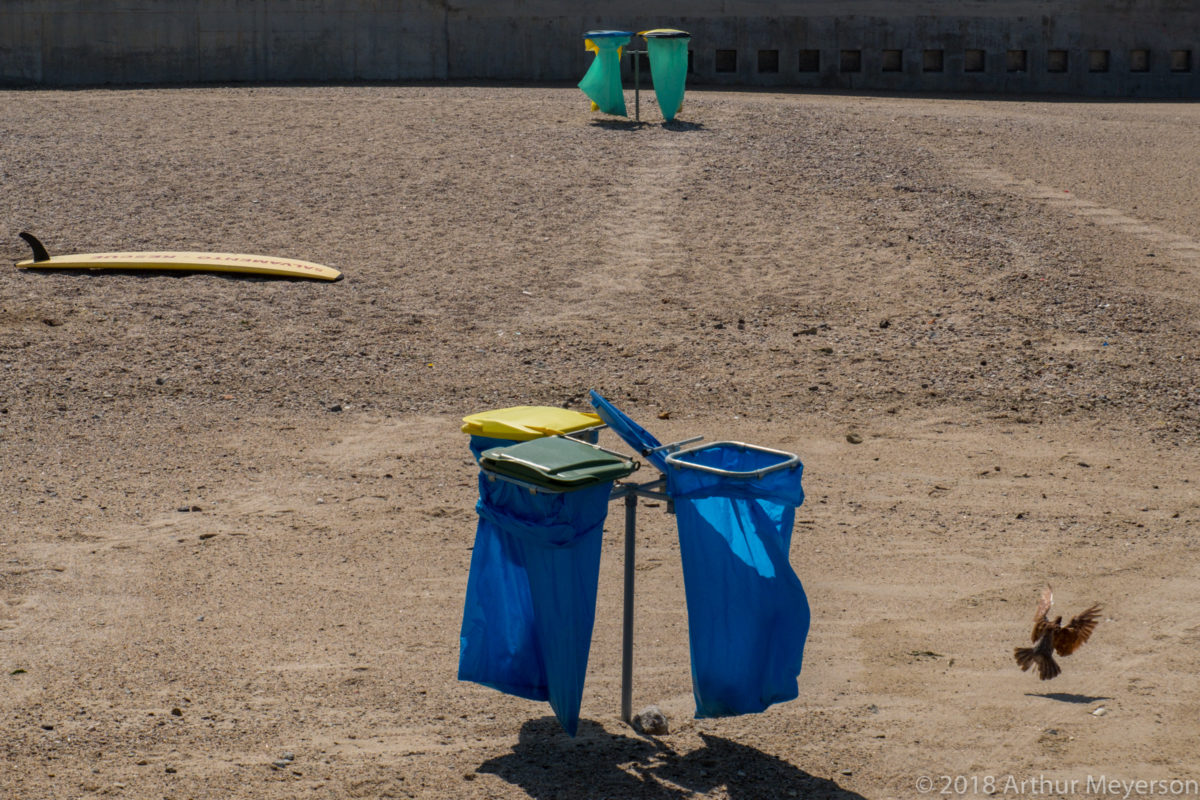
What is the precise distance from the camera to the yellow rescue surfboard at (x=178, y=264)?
1032 cm

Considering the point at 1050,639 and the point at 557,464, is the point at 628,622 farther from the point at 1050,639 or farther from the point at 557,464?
the point at 1050,639

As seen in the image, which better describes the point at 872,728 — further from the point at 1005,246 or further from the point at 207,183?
the point at 207,183

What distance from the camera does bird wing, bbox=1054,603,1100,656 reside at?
172 inches

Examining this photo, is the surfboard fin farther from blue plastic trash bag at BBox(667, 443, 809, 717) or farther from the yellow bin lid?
blue plastic trash bag at BBox(667, 443, 809, 717)

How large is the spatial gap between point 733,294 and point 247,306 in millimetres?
3871

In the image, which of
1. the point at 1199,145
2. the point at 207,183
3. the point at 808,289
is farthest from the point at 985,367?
the point at 1199,145

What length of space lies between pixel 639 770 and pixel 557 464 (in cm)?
108

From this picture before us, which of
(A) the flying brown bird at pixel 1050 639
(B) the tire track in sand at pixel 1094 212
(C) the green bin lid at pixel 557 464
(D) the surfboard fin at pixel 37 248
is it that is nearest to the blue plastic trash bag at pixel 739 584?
(C) the green bin lid at pixel 557 464

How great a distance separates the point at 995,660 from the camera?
477 cm

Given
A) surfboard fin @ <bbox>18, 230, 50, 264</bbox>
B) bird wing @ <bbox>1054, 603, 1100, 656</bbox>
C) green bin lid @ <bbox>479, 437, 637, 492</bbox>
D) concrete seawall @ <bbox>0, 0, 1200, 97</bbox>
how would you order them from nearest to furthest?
1. green bin lid @ <bbox>479, 437, 637, 492</bbox>
2. bird wing @ <bbox>1054, 603, 1100, 656</bbox>
3. surfboard fin @ <bbox>18, 230, 50, 264</bbox>
4. concrete seawall @ <bbox>0, 0, 1200, 97</bbox>

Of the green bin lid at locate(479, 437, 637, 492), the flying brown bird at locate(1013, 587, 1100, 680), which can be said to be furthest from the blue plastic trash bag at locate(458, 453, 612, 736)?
the flying brown bird at locate(1013, 587, 1100, 680)

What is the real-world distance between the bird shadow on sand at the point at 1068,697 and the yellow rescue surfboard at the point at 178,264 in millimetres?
7247

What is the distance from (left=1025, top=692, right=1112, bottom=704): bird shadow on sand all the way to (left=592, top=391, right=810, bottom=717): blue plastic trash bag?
3.54 ft

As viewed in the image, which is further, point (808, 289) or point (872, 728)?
point (808, 289)
